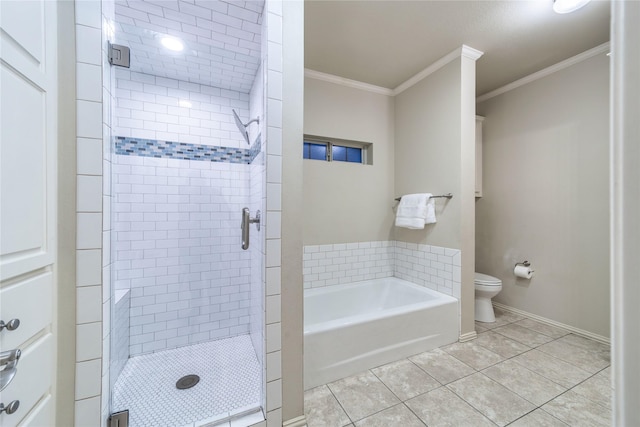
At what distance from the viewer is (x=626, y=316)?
0.31 metres

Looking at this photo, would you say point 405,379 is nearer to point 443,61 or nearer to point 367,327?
point 367,327

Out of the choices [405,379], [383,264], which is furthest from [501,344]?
[383,264]

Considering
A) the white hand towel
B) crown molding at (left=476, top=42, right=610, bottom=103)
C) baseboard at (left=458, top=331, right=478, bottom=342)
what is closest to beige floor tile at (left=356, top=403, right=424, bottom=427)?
baseboard at (left=458, top=331, right=478, bottom=342)

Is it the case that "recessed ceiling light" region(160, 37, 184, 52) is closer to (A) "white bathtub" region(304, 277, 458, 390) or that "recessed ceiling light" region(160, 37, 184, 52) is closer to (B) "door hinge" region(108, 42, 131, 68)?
(B) "door hinge" region(108, 42, 131, 68)

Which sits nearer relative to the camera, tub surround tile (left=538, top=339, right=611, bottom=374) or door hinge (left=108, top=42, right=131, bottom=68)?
door hinge (left=108, top=42, right=131, bottom=68)

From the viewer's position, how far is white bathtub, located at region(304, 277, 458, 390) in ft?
5.75

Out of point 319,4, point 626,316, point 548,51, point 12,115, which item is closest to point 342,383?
point 626,316

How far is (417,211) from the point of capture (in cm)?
254

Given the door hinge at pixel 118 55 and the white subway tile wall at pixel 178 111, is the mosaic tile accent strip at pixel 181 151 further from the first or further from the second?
the door hinge at pixel 118 55

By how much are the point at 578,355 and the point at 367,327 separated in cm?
170

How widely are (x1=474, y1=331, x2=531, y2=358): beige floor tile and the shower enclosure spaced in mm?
1883

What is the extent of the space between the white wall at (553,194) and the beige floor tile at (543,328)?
0.10 metres

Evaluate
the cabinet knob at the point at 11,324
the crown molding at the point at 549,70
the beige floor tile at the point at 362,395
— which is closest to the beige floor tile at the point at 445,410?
the beige floor tile at the point at 362,395

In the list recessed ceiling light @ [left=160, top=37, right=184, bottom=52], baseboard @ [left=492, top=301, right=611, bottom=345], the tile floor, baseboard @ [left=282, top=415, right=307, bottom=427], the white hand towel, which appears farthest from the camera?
the white hand towel
